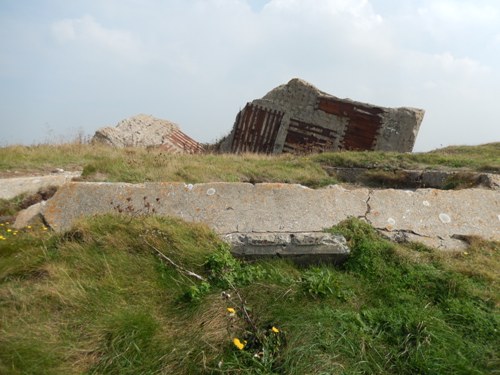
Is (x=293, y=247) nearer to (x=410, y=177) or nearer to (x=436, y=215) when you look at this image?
(x=436, y=215)

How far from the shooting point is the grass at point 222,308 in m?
2.48

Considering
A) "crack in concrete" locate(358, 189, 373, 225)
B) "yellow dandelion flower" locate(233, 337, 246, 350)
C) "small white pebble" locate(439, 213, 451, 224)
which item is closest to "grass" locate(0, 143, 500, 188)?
"crack in concrete" locate(358, 189, 373, 225)

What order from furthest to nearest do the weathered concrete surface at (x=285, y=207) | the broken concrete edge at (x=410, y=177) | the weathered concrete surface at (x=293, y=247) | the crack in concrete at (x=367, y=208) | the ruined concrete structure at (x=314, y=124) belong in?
1. the ruined concrete structure at (x=314, y=124)
2. the broken concrete edge at (x=410, y=177)
3. the crack in concrete at (x=367, y=208)
4. the weathered concrete surface at (x=285, y=207)
5. the weathered concrete surface at (x=293, y=247)

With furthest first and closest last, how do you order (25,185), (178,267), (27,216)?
1. (25,185)
2. (27,216)
3. (178,267)

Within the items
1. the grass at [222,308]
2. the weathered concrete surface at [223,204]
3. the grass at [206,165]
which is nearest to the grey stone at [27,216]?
the weathered concrete surface at [223,204]

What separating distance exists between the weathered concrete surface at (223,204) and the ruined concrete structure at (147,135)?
7279mm

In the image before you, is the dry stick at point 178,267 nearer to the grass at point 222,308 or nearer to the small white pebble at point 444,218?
the grass at point 222,308

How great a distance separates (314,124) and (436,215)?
8085mm

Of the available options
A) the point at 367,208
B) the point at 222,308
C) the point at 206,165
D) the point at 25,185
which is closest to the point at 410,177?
the point at 367,208

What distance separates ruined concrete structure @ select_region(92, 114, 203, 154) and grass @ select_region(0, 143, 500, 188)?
241 centimetres

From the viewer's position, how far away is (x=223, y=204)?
15.7 feet

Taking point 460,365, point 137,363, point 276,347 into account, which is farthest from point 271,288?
point 460,365

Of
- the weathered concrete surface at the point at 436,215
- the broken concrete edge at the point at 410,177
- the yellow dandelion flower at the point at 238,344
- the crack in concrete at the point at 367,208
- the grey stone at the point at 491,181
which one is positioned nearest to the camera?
the yellow dandelion flower at the point at 238,344

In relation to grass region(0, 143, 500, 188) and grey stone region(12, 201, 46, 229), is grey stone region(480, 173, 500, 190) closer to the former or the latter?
grass region(0, 143, 500, 188)
